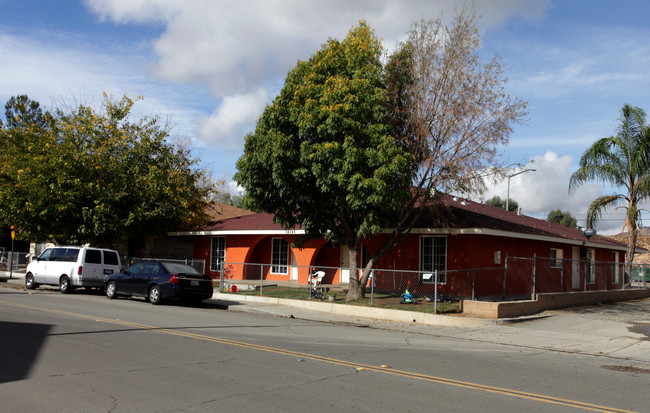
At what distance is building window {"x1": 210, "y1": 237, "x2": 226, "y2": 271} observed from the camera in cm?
2845

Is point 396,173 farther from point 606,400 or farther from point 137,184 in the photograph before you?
point 137,184

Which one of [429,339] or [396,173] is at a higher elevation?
[396,173]

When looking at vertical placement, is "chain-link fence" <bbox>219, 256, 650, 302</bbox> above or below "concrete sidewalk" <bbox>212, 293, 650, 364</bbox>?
above

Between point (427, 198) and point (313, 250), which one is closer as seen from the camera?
point (427, 198)

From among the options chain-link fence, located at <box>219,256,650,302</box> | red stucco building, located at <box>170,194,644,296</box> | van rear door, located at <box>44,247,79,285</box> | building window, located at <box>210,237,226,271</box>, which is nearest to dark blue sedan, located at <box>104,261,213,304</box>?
red stucco building, located at <box>170,194,644,296</box>

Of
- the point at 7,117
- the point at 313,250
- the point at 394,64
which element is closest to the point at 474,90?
the point at 394,64

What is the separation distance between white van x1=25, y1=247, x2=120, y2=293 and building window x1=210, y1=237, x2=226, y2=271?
6812 millimetres

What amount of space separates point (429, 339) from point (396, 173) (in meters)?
5.60

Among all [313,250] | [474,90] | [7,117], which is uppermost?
[7,117]

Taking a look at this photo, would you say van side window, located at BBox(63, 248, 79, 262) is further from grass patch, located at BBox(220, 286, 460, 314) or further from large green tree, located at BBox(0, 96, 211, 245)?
grass patch, located at BBox(220, 286, 460, 314)

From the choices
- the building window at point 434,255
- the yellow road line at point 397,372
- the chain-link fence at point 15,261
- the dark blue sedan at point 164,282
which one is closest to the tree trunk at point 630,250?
the building window at point 434,255

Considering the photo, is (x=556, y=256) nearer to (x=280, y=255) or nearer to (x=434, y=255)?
(x=434, y=255)

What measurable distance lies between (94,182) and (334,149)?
14.2 metres

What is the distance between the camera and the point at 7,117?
44.2 meters
